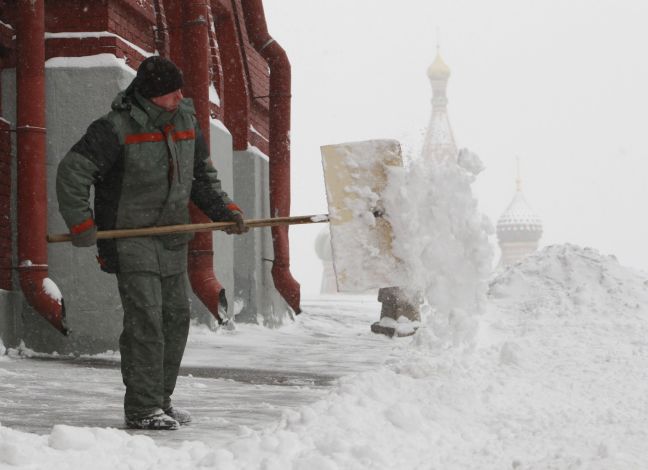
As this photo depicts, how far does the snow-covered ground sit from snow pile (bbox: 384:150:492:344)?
0.15 metres

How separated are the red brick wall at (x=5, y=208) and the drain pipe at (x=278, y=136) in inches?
194

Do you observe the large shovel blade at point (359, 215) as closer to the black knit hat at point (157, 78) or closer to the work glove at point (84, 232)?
the black knit hat at point (157, 78)

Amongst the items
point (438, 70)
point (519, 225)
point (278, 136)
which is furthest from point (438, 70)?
point (278, 136)

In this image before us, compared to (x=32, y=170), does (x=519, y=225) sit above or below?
above

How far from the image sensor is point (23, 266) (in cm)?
855

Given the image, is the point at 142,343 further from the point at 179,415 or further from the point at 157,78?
the point at 157,78

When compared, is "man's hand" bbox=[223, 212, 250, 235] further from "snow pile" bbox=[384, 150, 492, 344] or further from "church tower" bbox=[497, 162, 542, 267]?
"church tower" bbox=[497, 162, 542, 267]

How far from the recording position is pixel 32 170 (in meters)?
8.57

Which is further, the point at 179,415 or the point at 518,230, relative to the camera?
the point at 518,230

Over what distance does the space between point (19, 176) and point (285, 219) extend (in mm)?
3820

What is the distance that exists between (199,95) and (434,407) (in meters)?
5.42

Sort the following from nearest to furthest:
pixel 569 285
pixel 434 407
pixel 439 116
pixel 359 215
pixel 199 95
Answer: pixel 434 407
pixel 359 215
pixel 199 95
pixel 569 285
pixel 439 116

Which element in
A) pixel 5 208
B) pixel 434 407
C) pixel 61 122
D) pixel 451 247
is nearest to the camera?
pixel 434 407

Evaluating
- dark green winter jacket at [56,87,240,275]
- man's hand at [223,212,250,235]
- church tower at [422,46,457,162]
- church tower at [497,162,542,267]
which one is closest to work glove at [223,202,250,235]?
man's hand at [223,212,250,235]
